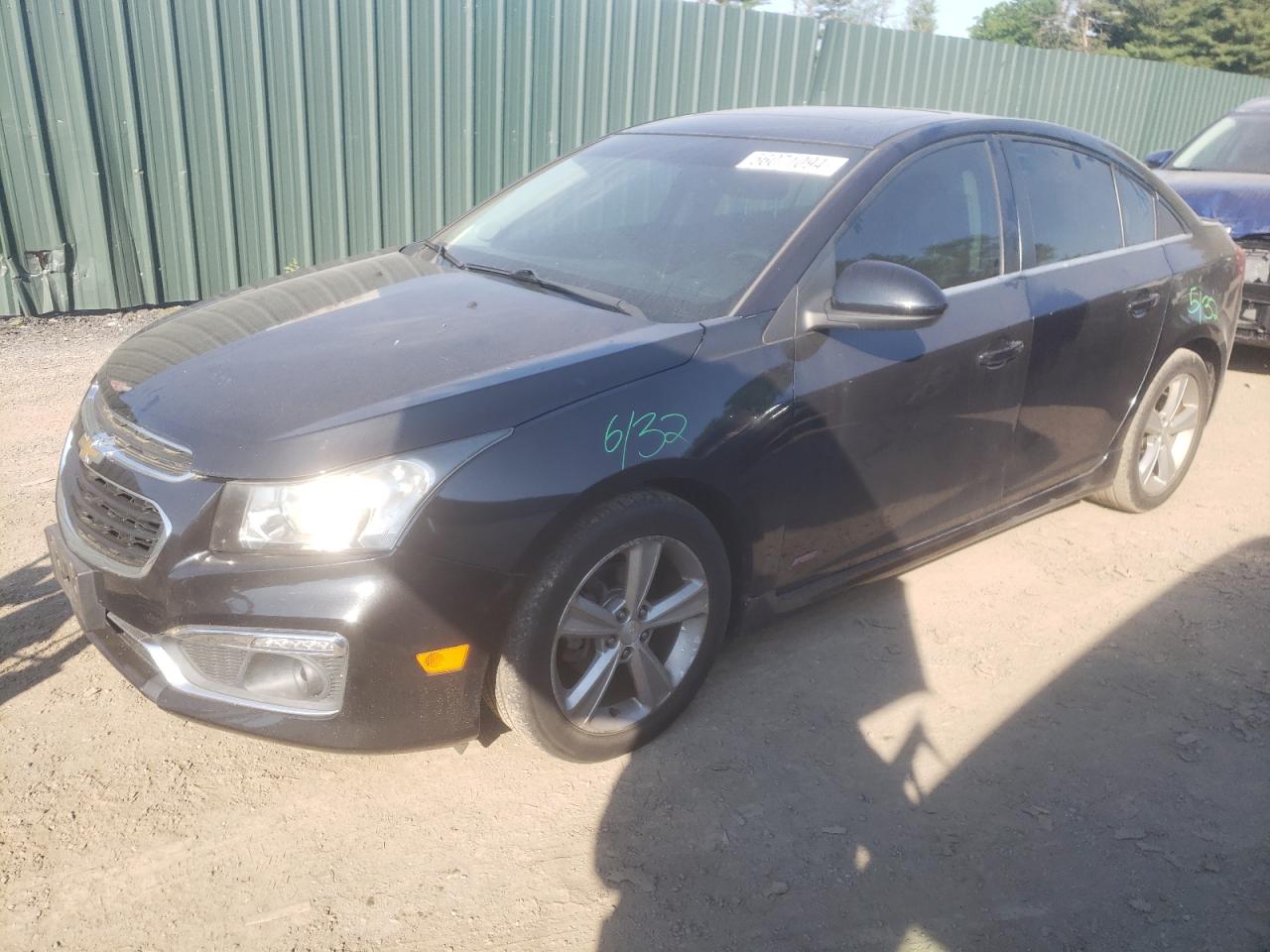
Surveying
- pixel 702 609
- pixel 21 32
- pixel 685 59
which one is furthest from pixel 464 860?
pixel 685 59

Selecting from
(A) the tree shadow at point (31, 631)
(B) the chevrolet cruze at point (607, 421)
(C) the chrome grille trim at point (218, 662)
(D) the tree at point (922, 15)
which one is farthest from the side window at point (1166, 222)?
(D) the tree at point (922, 15)

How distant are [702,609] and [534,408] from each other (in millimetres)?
849

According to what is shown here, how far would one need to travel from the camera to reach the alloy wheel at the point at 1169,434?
477cm

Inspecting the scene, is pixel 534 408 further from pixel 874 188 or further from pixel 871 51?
pixel 871 51

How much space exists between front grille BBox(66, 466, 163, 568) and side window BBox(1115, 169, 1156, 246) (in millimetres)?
3818

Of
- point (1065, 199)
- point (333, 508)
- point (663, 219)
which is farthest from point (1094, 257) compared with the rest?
point (333, 508)

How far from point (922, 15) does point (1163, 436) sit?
5995cm

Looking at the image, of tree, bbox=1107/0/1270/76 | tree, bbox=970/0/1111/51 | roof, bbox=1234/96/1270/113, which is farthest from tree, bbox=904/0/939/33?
roof, bbox=1234/96/1270/113

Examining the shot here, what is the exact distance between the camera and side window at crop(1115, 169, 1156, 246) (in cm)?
441

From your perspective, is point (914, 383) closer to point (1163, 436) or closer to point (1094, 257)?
point (1094, 257)

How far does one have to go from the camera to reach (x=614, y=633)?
2.91 m

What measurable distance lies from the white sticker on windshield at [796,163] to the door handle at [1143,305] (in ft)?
5.10

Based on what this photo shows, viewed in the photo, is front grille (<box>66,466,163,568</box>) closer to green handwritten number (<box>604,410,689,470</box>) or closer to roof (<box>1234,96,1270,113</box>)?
green handwritten number (<box>604,410,689,470</box>)

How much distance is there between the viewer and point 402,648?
2.50m
